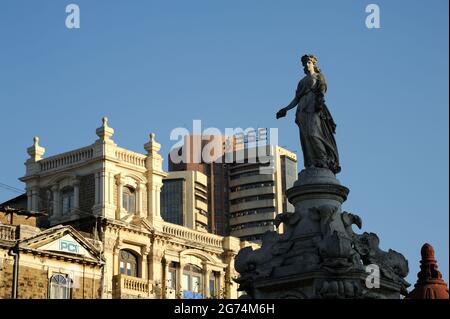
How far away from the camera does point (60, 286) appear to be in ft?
184

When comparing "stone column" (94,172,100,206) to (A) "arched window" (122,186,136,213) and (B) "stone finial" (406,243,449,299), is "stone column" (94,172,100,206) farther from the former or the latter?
(B) "stone finial" (406,243,449,299)

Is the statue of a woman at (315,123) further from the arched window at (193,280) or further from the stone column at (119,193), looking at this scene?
the arched window at (193,280)

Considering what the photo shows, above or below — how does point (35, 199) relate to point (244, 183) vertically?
below

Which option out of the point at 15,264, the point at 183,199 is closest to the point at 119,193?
the point at 15,264

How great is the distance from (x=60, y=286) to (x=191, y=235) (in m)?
13.3

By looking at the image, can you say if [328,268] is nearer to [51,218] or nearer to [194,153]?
[51,218]

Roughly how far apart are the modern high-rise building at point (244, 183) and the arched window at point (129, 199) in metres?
68.2

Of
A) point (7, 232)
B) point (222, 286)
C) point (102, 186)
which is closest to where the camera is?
point (7, 232)

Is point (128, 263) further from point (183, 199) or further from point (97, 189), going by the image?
point (183, 199)

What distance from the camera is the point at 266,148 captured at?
5443 inches

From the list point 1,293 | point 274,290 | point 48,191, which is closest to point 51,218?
point 48,191

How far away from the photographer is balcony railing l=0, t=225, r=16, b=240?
54.0 metres

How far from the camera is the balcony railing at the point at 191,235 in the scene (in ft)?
218
